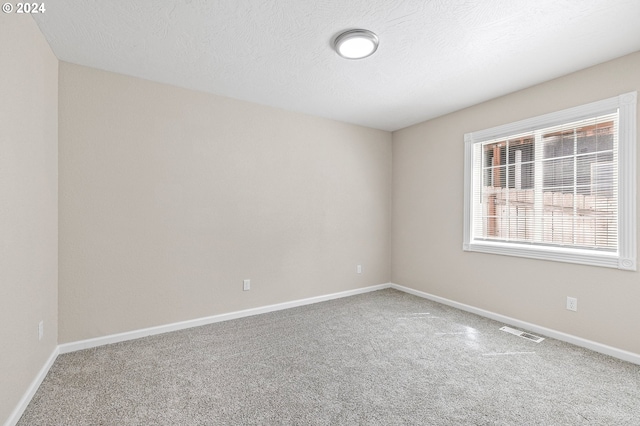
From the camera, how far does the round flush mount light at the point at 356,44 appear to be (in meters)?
2.12

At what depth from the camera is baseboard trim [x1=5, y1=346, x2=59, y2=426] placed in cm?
167

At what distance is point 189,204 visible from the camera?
3082mm

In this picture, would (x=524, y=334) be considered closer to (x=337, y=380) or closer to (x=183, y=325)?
(x=337, y=380)

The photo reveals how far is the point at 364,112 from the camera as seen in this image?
3.84 metres

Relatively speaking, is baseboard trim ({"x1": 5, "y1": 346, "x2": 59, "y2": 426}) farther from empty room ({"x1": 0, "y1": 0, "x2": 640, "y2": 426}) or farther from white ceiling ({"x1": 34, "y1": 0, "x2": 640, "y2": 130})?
white ceiling ({"x1": 34, "y1": 0, "x2": 640, "y2": 130})

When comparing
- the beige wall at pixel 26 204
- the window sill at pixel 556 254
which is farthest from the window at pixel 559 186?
the beige wall at pixel 26 204

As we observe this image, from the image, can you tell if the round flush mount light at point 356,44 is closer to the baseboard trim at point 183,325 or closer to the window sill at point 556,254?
the window sill at point 556,254

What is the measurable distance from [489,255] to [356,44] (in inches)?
107

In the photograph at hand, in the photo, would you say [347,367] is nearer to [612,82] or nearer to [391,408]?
[391,408]

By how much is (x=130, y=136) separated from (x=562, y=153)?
418cm

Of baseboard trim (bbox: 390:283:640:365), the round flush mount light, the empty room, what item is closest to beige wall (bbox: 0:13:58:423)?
the empty room

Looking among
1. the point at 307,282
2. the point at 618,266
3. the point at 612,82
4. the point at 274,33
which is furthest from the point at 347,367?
the point at 612,82

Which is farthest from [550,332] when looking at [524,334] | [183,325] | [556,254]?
[183,325]

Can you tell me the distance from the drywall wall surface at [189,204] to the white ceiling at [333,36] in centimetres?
37
